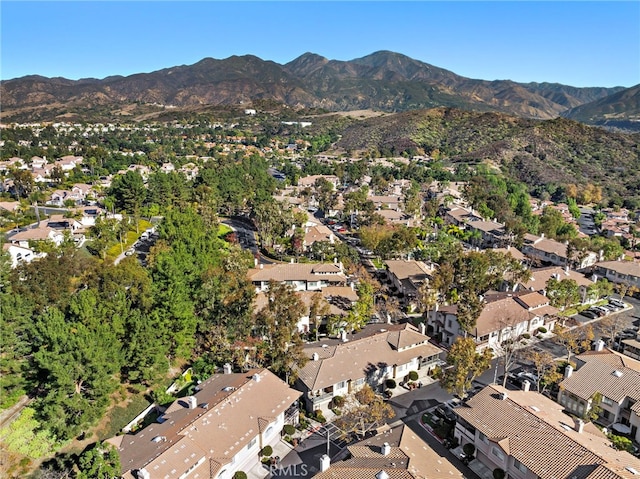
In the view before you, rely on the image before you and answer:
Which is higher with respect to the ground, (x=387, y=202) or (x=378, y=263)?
(x=387, y=202)

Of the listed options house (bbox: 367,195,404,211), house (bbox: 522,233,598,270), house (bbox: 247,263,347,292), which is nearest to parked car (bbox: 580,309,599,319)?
house (bbox: 522,233,598,270)

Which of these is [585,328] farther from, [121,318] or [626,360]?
[121,318]

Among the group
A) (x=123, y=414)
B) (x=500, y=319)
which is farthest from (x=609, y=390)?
(x=123, y=414)

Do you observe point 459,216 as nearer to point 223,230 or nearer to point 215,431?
point 223,230

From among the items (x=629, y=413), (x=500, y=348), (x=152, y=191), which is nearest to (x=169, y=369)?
(x=500, y=348)

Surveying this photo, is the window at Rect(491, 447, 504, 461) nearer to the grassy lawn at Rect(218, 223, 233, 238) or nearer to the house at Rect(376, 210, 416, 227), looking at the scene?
the grassy lawn at Rect(218, 223, 233, 238)

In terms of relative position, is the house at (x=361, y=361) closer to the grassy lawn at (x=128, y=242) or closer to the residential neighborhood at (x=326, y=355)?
the residential neighborhood at (x=326, y=355)
